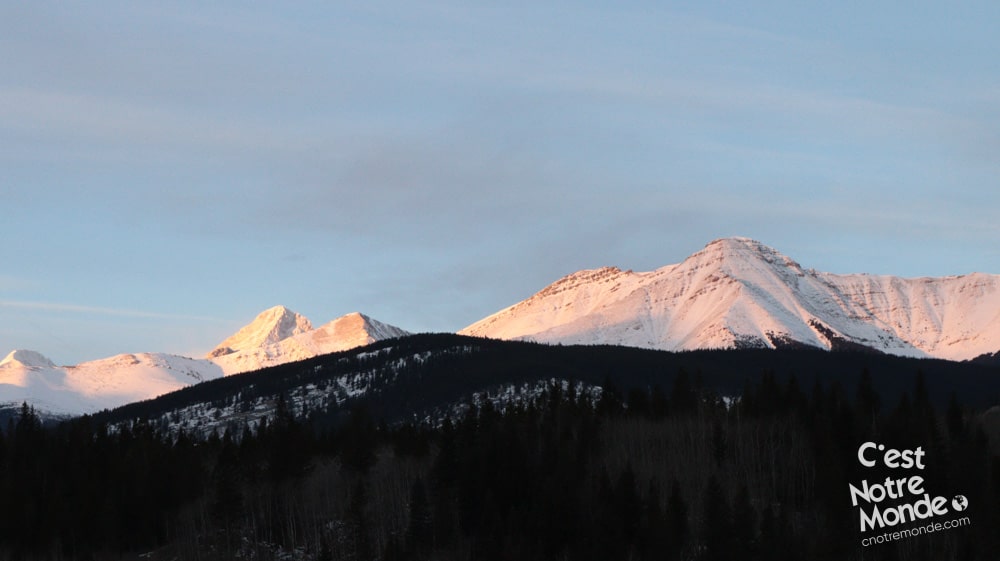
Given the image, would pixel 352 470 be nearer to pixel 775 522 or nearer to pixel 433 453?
pixel 433 453

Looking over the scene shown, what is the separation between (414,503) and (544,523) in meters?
13.0

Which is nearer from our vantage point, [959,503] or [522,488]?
[959,503]

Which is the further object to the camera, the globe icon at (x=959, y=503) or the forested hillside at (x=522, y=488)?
the globe icon at (x=959, y=503)

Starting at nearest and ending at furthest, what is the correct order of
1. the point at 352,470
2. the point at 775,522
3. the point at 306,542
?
the point at 775,522 → the point at 306,542 → the point at 352,470

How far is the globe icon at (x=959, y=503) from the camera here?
121 meters

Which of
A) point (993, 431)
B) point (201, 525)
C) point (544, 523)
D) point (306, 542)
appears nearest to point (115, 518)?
point (201, 525)

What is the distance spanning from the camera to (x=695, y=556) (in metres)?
119

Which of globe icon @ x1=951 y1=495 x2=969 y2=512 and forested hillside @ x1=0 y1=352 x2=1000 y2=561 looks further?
globe icon @ x1=951 y1=495 x2=969 y2=512

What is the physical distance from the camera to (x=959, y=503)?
122 meters

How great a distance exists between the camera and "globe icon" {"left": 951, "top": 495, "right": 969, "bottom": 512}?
121 metres

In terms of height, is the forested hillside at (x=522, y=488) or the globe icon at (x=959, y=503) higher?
the forested hillside at (x=522, y=488)

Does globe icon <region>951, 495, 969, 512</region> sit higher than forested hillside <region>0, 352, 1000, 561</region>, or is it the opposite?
forested hillside <region>0, 352, 1000, 561</region>

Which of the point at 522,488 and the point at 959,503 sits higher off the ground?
the point at 522,488

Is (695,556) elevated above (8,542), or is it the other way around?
(8,542)
